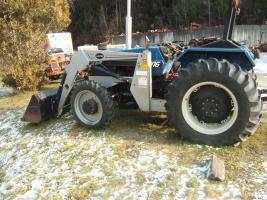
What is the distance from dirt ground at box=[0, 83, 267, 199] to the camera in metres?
4.34

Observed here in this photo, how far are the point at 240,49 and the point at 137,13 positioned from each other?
29.3 metres

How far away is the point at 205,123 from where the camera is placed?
17.8 feet

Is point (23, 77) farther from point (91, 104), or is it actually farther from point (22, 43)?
point (91, 104)

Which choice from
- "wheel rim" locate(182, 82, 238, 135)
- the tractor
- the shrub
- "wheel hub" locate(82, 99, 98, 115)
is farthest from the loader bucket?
the shrub

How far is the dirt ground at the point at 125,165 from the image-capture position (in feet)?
14.3

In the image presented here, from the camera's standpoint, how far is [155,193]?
429 centimetres

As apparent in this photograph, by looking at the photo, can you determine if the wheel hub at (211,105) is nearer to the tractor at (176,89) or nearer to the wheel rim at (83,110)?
the tractor at (176,89)

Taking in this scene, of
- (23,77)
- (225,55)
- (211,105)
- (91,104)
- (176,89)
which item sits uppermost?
(225,55)

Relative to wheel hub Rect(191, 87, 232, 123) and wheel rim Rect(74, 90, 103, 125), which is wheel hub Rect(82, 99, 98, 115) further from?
wheel hub Rect(191, 87, 232, 123)

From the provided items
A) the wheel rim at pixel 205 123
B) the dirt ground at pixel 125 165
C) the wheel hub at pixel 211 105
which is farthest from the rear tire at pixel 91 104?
the wheel hub at pixel 211 105

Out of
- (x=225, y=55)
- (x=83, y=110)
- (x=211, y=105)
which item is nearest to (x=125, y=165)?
(x=211, y=105)

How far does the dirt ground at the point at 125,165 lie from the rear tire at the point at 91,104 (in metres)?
0.18

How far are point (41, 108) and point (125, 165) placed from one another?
2612 millimetres

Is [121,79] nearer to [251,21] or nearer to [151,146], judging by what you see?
[151,146]
